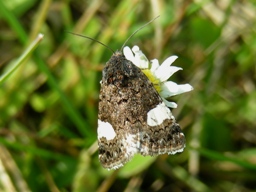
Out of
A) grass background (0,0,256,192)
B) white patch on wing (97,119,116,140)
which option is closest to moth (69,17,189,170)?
white patch on wing (97,119,116,140)

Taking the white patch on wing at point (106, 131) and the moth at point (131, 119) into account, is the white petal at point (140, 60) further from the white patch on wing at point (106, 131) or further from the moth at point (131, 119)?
the white patch on wing at point (106, 131)

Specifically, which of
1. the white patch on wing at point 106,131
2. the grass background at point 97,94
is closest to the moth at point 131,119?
the white patch on wing at point 106,131

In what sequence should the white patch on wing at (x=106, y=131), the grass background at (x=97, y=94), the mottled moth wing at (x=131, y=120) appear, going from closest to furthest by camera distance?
the mottled moth wing at (x=131, y=120), the white patch on wing at (x=106, y=131), the grass background at (x=97, y=94)

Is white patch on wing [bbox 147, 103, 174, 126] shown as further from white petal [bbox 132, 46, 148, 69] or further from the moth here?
white petal [bbox 132, 46, 148, 69]

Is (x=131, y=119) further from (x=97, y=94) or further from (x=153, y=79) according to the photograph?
(x=97, y=94)

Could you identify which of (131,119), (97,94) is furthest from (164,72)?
(97,94)

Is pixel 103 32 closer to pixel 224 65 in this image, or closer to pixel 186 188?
pixel 224 65
